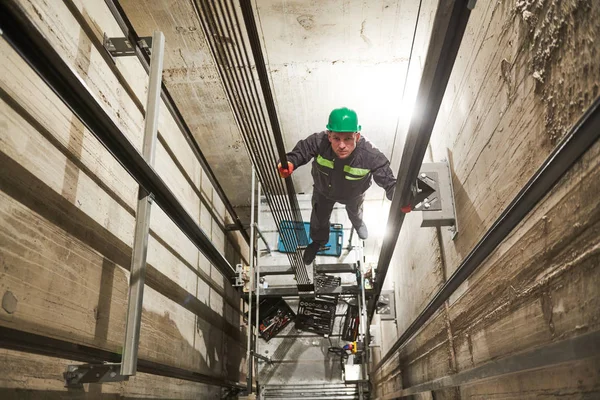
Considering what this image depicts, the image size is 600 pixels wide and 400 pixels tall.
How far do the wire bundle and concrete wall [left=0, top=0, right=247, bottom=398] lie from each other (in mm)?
482

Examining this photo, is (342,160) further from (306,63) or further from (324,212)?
(306,63)

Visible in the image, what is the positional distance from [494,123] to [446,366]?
4.22 feet

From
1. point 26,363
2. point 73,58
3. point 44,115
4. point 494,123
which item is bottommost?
point 26,363

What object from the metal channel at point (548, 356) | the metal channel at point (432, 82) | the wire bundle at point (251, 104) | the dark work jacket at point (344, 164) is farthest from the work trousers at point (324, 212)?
the metal channel at point (548, 356)

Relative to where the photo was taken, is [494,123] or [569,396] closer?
[569,396]

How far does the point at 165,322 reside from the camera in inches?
109

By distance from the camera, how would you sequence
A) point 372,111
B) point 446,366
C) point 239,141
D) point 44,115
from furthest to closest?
1. point 239,141
2. point 372,111
3. point 446,366
4. point 44,115

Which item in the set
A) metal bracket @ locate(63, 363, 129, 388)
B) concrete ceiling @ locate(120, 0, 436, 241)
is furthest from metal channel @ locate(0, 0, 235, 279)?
concrete ceiling @ locate(120, 0, 436, 241)

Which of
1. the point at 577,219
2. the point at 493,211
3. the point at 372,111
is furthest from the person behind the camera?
the point at 372,111

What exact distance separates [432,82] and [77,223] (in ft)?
4.58

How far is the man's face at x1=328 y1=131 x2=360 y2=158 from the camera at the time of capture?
288cm

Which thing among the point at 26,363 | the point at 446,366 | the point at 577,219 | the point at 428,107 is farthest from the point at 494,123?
the point at 26,363

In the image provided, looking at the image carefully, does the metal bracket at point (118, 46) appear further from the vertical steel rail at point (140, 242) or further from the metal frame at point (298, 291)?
the metal frame at point (298, 291)

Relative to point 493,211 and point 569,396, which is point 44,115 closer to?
point 493,211
